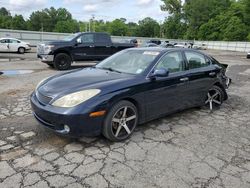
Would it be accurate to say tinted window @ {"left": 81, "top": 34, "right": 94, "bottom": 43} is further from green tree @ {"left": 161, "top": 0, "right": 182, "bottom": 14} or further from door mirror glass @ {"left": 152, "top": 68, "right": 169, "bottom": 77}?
green tree @ {"left": 161, "top": 0, "right": 182, "bottom": 14}

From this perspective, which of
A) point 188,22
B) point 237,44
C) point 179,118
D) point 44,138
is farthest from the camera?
point 188,22

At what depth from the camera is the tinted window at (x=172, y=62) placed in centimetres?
456

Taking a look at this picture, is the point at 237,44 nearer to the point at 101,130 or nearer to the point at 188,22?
the point at 188,22

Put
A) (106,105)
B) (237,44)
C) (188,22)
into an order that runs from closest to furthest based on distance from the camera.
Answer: (106,105) < (237,44) < (188,22)

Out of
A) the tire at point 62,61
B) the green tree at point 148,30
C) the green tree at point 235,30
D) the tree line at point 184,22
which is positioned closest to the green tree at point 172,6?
the tree line at point 184,22

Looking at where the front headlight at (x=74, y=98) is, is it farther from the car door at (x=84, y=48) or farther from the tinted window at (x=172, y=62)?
the car door at (x=84, y=48)

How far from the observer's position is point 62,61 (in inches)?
445

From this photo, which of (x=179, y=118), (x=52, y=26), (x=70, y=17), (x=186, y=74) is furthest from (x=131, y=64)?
(x=70, y=17)

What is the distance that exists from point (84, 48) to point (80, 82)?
814cm

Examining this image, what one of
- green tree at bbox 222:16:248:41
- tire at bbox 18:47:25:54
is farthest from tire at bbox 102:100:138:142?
green tree at bbox 222:16:248:41

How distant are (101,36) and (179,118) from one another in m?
8.25

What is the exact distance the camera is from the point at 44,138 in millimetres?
3885

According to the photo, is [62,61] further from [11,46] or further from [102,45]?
[11,46]

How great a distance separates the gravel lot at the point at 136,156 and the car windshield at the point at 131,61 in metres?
1.07
